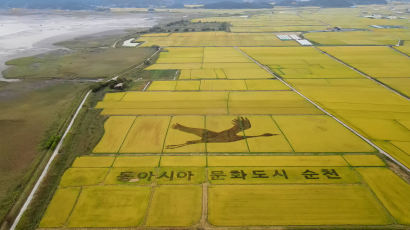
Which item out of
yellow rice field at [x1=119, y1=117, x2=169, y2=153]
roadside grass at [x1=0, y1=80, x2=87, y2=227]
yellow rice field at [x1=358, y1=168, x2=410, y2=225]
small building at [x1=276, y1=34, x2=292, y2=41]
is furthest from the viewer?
small building at [x1=276, y1=34, x2=292, y2=41]

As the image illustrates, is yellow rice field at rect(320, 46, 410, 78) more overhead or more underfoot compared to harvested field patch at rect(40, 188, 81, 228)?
more overhead

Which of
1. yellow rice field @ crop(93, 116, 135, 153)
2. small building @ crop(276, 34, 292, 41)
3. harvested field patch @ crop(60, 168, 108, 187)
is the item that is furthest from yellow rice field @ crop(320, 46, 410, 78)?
harvested field patch @ crop(60, 168, 108, 187)

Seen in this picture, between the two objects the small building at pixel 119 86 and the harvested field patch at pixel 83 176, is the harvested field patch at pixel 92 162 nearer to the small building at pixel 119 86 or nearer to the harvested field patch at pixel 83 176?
the harvested field patch at pixel 83 176

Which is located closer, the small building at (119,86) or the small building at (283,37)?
the small building at (119,86)

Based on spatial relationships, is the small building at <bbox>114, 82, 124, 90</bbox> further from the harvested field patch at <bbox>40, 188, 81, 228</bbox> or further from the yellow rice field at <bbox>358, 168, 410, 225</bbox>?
the yellow rice field at <bbox>358, 168, 410, 225</bbox>

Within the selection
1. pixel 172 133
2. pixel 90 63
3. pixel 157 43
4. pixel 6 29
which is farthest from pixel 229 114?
pixel 6 29

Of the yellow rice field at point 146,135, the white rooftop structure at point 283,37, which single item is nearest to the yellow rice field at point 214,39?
the white rooftop structure at point 283,37

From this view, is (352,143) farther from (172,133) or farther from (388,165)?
(172,133)

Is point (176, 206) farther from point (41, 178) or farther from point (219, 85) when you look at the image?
point (219, 85)

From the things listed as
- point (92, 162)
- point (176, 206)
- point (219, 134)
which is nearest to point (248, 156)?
point (219, 134)
